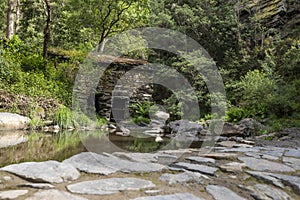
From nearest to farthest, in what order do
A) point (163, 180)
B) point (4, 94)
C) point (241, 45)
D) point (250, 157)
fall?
point (163, 180), point (250, 157), point (4, 94), point (241, 45)

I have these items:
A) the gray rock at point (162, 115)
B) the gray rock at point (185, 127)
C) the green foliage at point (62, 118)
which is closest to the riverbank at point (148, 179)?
the green foliage at point (62, 118)

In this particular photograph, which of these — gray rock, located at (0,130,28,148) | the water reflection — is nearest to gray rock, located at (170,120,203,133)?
the water reflection

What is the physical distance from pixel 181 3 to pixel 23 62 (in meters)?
10.3

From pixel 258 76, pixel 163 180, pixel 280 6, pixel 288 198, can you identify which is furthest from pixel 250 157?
pixel 280 6

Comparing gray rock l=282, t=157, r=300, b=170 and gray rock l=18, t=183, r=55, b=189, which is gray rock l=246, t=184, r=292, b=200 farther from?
gray rock l=18, t=183, r=55, b=189

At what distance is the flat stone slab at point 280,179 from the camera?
163 cm

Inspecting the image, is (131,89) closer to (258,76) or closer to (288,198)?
(258,76)

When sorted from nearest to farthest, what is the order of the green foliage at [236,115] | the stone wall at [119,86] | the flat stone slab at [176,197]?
the flat stone slab at [176,197] → the green foliage at [236,115] → the stone wall at [119,86]

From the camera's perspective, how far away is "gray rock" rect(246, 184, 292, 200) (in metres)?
1.44

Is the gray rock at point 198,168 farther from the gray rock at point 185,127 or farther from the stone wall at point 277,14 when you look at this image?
the stone wall at point 277,14

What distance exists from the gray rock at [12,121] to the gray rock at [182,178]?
448 cm

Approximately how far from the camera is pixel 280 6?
12.6m

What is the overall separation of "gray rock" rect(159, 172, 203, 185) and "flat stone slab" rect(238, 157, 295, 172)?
58 centimetres

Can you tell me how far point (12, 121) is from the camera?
5.44 meters
